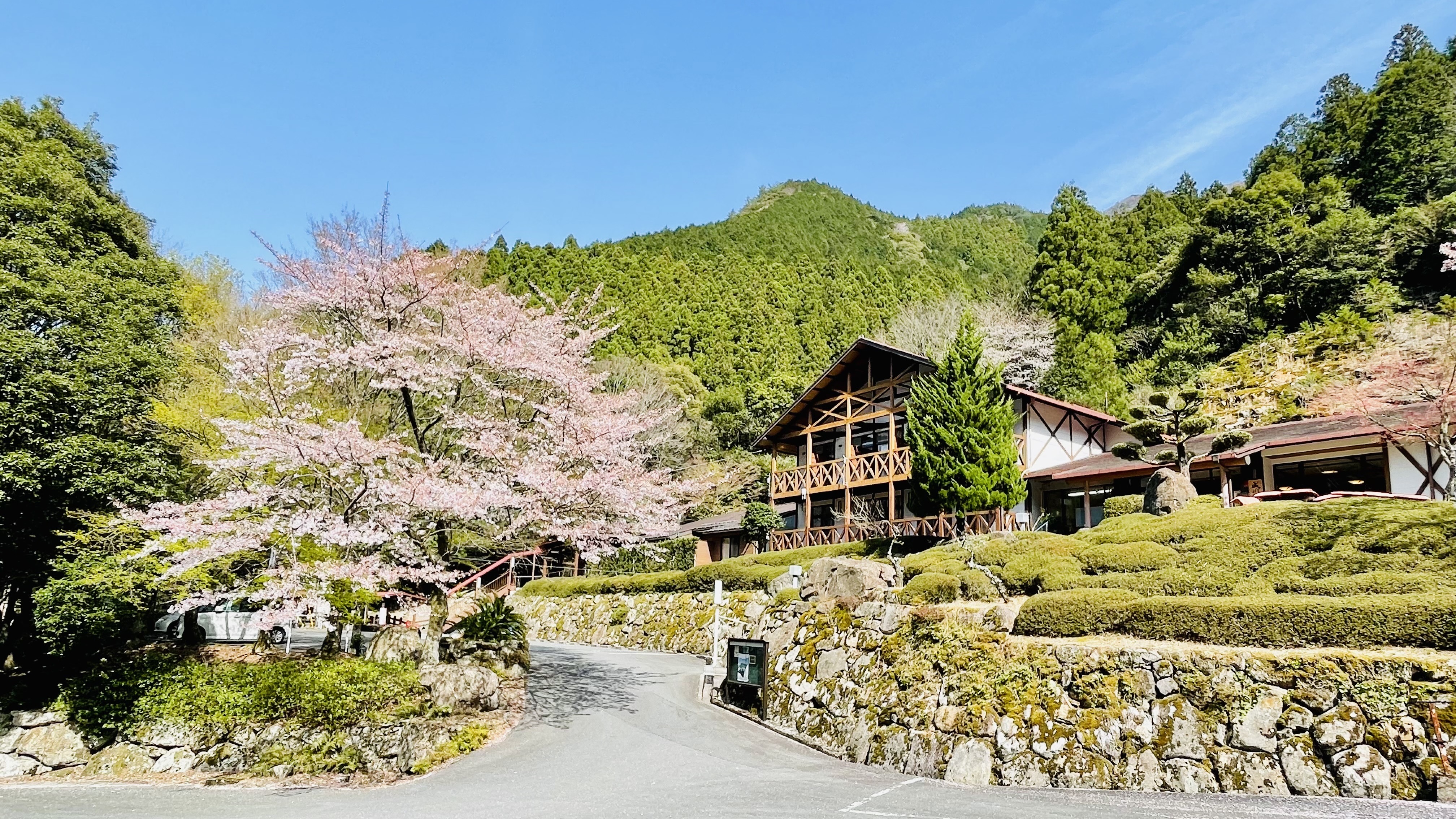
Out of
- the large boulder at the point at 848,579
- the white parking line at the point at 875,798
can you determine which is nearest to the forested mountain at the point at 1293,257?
the large boulder at the point at 848,579

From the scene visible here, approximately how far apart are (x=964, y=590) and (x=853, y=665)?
2.19m

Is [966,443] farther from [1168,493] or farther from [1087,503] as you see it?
[1087,503]

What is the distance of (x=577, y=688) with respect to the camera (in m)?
14.1

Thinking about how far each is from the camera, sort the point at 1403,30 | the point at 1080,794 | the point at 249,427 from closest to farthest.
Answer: the point at 1080,794 → the point at 249,427 → the point at 1403,30

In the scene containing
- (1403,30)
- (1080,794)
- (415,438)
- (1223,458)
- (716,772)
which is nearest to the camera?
(1080,794)

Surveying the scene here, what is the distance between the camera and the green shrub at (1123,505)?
1747 centimetres

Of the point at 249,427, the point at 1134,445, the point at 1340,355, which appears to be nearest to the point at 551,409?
the point at 249,427

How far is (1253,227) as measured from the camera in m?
28.4

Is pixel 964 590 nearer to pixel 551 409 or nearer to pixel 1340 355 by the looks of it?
pixel 551 409

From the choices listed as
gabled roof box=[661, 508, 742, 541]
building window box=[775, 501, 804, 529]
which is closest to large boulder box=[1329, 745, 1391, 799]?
gabled roof box=[661, 508, 742, 541]

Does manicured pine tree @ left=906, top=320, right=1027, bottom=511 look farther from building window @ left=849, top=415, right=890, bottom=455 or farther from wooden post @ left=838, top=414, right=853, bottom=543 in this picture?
building window @ left=849, top=415, right=890, bottom=455

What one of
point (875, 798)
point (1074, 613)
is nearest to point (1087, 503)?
point (1074, 613)

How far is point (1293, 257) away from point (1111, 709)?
26147mm

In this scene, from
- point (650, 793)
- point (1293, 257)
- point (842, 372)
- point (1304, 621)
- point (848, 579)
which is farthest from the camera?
point (1293, 257)
